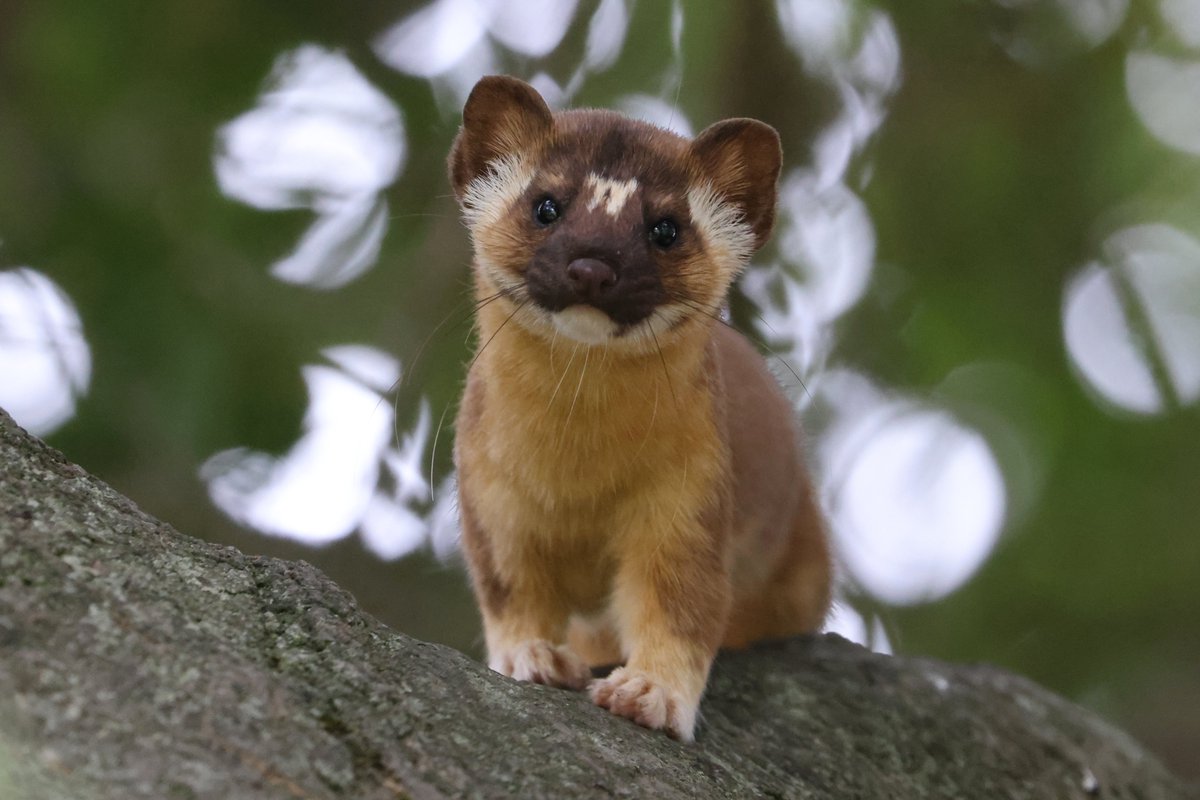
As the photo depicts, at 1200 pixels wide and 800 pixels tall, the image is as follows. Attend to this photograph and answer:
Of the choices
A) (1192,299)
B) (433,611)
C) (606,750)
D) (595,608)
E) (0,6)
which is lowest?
(433,611)

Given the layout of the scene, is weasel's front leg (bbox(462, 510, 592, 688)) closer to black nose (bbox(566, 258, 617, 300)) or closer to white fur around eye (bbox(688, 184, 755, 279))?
black nose (bbox(566, 258, 617, 300))

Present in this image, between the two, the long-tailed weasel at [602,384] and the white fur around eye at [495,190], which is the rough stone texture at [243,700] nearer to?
the long-tailed weasel at [602,384]

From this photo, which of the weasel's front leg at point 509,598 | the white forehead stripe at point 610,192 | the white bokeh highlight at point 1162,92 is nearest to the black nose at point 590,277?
the white forehead stripe at point 610,192

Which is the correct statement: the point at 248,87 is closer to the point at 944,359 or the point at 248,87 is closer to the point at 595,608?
the point at 595,608

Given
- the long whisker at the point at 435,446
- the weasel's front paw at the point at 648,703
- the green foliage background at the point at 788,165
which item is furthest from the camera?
the long whisker at the point at 435,446

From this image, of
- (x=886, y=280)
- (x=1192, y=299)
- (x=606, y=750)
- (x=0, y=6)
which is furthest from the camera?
(x=1192, y=299)

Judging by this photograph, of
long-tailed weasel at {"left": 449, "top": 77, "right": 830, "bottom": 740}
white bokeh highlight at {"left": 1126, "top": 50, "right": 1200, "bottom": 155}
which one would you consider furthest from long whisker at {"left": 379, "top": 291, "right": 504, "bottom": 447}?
white bokeh highlight at {"left": 1126, "top": 50, "right": 1200, "bottom": 155}

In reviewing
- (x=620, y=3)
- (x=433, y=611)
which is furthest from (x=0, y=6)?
(x=433, y=611)

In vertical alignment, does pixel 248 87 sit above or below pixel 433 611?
above
